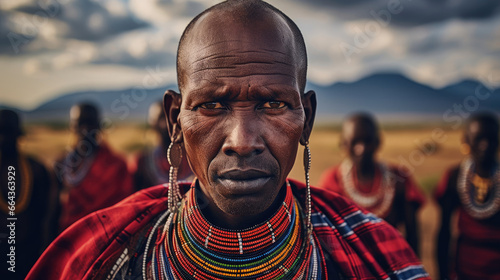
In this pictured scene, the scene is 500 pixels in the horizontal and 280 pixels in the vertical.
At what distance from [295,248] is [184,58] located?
94 cm

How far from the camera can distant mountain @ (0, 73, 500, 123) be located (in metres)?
15.0

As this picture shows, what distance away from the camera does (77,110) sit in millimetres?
6508

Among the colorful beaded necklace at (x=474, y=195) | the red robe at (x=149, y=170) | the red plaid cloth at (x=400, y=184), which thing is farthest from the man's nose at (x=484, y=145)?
the red robe at (x=149, y=170)

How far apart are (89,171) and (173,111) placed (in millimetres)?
5035

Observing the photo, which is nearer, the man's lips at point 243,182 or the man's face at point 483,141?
the man's lips at point 243,182

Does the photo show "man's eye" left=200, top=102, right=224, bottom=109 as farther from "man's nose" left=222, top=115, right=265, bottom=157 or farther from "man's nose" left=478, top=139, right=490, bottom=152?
"man's nose" left=478, top=139, right=490, bottom=152

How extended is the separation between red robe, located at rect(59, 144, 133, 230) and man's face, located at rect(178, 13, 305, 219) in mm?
4884

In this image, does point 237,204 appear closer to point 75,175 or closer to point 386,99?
point 75,175

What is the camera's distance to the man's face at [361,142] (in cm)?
597

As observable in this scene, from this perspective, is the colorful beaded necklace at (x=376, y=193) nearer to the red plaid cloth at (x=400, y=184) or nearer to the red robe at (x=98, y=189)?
the red plaid cloth at (x=400, y=184)

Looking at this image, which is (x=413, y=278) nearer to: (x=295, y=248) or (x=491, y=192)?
(x=295, y=248)

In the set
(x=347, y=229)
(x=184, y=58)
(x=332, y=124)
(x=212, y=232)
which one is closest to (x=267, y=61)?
(x=184, y=58)

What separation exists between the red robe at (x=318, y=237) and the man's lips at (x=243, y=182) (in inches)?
24.0

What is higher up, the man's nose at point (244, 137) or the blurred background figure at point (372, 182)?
the man's nose at point (244, 137)
